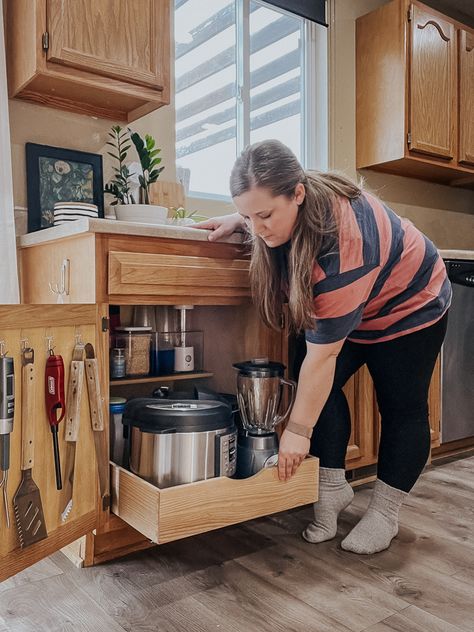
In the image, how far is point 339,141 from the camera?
287 cm

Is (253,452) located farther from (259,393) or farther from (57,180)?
(57,180)

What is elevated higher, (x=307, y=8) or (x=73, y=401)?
(x=307, y=8)

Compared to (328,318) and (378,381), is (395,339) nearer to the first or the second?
(378,381)

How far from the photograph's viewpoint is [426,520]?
5.79ft

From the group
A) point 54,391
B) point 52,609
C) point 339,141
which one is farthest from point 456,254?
point 52,609

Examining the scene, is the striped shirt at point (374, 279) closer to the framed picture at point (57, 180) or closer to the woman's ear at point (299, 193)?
the woman's ear at point (299, 193)

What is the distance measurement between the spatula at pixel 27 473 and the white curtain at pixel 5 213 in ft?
2.18

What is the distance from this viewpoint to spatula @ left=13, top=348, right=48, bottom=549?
3.60 ft

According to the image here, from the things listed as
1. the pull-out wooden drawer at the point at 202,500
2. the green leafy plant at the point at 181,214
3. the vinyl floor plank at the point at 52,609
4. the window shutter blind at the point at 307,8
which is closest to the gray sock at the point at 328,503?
the pull-out wooden drawer at the point at 202,500

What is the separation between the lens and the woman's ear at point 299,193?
52.2 inches

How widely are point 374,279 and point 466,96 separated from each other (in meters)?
2.12

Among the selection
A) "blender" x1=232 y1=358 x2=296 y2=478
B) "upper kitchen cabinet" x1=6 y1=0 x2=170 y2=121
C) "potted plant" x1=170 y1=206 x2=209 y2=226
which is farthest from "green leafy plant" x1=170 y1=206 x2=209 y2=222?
"blender" x1=232 y1=358 x2=296 y2=478

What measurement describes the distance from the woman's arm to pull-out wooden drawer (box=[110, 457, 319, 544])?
0.14 feet

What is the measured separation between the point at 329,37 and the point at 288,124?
0.47 meters
